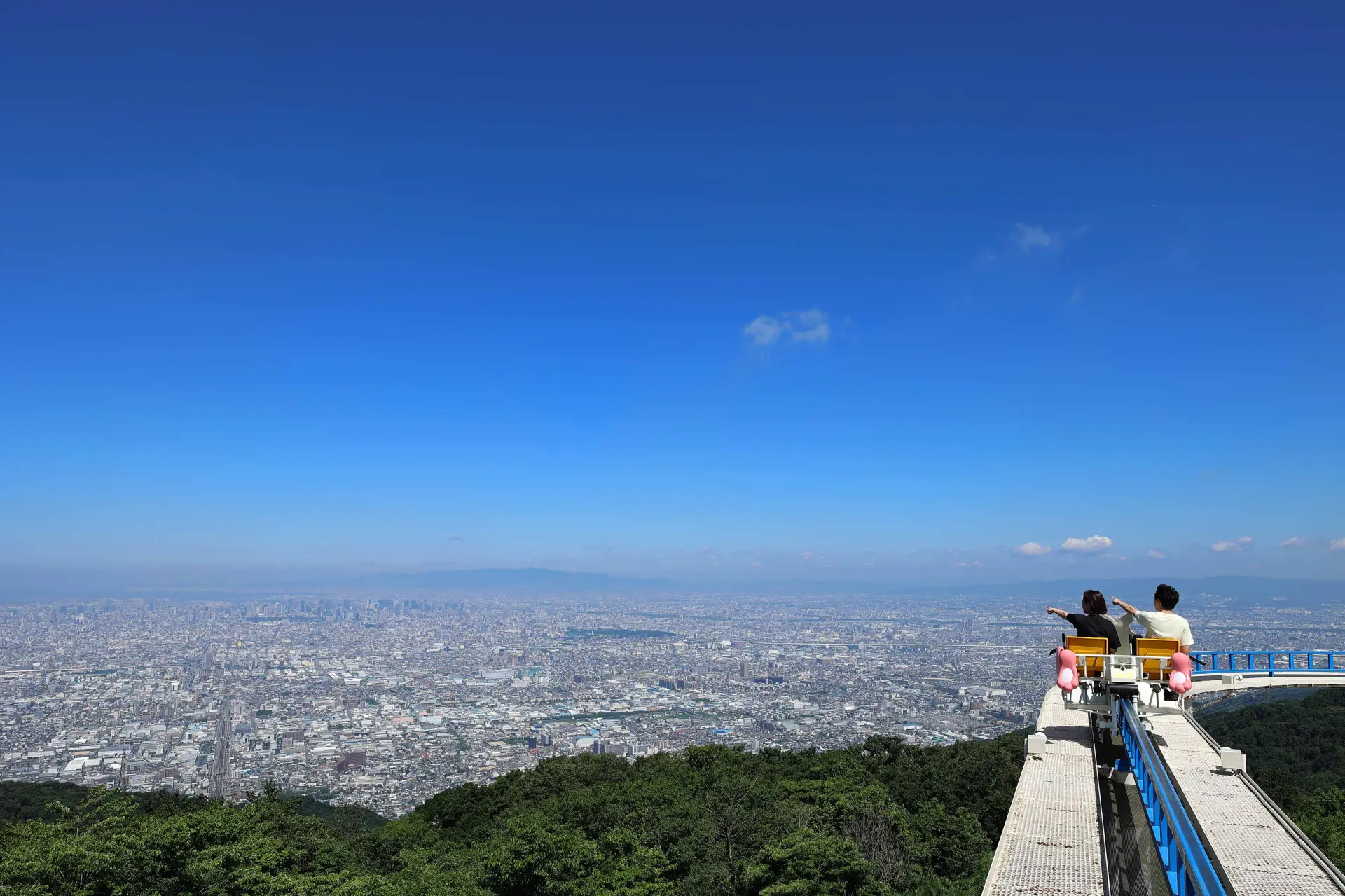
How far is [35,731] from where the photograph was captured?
5191 cm

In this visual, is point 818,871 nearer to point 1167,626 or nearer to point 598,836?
point 598,836

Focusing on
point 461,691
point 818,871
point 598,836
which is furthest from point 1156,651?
point 461,691

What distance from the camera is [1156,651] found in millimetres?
7938

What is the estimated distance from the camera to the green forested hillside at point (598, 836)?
12.1 metres

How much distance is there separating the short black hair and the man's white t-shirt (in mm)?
102

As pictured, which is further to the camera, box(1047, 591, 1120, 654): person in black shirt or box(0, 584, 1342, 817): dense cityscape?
box(0, 584, 1342, 817): dense cityscape

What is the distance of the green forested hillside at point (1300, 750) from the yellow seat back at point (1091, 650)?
8.11 metres

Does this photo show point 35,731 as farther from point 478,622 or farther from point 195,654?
point 478,622

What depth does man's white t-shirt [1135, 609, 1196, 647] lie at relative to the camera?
7.89 m

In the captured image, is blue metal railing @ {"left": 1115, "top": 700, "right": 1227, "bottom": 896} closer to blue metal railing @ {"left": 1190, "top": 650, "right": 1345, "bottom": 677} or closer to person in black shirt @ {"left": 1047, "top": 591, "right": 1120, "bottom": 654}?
person in black shirt @ {"left": 1047, "top": 591, "right": 1120, "bottom": 654}

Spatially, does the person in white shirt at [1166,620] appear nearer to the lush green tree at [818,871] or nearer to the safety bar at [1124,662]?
the safety bar at [1124,662]

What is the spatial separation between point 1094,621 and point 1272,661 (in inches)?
596

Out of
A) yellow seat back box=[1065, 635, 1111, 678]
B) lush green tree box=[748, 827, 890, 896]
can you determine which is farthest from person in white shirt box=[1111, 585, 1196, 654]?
lush green tree box=[748, 827, 890, 896]

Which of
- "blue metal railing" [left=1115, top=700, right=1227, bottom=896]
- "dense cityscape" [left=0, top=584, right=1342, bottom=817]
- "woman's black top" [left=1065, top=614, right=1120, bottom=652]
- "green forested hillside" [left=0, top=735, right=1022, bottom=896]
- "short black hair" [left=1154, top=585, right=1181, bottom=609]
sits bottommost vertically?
"dense cityscape" [left=0, top=584, right=1342, bottom=817]
